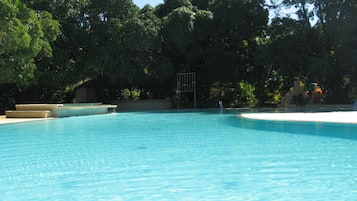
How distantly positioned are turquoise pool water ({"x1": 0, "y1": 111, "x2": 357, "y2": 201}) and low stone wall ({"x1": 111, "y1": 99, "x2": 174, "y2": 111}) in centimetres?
1451

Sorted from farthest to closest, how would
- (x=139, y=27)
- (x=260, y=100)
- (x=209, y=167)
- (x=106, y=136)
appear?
(x=260, y=100), (x=139, y=27), (x=106, y=136), (x=209, y=167)

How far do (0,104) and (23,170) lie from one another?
19548 millimetres

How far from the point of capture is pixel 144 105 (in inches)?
1013

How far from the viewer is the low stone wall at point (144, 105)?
1013 inches

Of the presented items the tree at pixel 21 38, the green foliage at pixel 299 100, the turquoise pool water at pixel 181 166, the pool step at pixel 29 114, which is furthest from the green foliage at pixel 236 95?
the turquoise pool water at pixel 181 166

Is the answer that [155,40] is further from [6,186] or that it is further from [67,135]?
[6,186]

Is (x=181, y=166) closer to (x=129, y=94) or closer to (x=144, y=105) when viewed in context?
(x=144, y=105)

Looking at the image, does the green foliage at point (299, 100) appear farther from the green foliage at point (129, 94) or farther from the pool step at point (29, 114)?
the pool step at point (29, 114)

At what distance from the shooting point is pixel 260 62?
80.4ft

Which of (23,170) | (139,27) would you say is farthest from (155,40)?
(23,170)

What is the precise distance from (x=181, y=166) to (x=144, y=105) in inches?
763

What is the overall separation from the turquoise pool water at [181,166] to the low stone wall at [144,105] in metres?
14.5

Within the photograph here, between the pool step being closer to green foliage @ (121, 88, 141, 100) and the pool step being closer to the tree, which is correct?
the tree

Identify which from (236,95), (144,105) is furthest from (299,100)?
(144,105)
